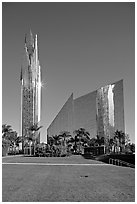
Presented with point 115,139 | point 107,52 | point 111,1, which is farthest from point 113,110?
point 111,1

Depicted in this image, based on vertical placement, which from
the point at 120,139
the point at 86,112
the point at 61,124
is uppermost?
the point at 86,112

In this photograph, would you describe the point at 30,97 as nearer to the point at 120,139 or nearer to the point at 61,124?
the point at 61,124

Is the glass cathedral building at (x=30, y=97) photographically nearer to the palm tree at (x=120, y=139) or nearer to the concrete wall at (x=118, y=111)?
the concrete wall at (x=118, y=111)

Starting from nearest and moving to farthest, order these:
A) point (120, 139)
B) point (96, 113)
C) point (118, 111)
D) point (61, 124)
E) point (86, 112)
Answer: point (120, 139) < point (118, 111) < point (61, 124) < point (96, 113) < point (86, 112)

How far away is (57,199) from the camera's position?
24.7 ft

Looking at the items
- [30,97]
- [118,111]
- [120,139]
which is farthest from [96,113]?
[30,97]

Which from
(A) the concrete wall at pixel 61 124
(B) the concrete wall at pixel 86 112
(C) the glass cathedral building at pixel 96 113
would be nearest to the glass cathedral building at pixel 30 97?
(A) the concrete wall at pixel 61 124

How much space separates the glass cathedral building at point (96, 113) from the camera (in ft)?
187

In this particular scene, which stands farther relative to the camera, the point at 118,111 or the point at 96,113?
the point at 96,113

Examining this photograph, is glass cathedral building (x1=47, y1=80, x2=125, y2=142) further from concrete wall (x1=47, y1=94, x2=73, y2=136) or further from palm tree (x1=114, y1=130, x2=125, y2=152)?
palm tree (x1=114, y1=130, x2=125, y2=152)

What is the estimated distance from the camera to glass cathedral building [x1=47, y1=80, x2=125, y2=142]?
57.1 m

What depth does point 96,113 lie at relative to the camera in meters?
73.9

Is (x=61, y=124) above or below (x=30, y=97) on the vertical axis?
below

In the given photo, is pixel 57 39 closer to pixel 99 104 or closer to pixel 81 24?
pixel 81 24
